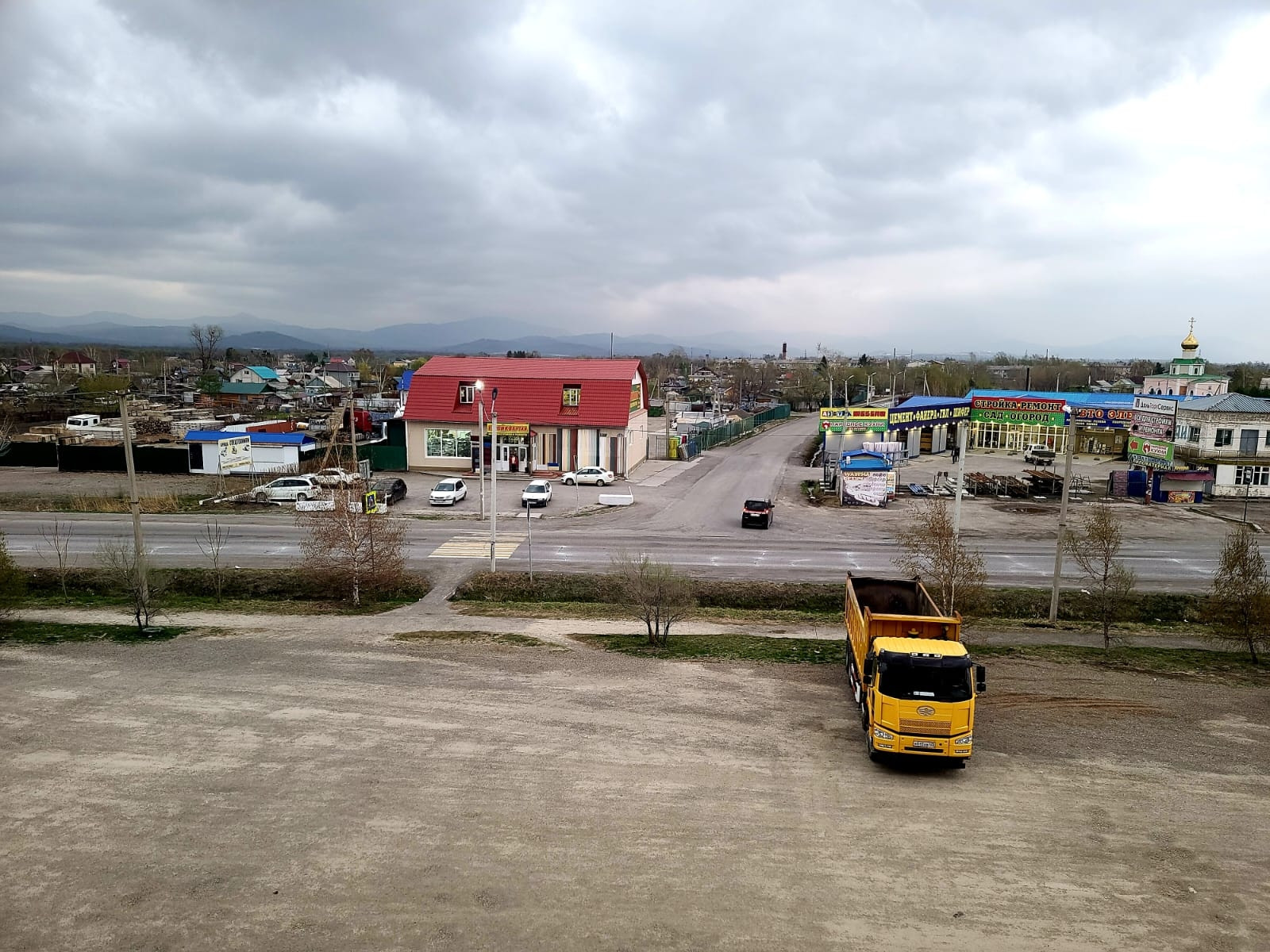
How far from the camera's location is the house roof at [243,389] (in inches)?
4341

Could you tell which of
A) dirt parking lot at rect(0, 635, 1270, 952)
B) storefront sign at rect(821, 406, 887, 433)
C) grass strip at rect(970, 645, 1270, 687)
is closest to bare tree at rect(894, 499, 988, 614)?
grass strip at rect(970, 645, 1270, 687)

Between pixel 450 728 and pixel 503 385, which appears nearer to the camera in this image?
pixel 450 728

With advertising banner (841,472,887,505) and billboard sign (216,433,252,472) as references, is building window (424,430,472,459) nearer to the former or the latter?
billboard sign (216,433,252,472)

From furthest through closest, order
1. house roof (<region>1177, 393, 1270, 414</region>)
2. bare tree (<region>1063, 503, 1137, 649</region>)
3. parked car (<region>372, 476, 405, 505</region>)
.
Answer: house roof (<region>1177, 393, 1270, 414</region>) → parked car (<region>372, 476, 405, 505</region>) → bare tree (<region>1063, 503, 1137, 649</region>)

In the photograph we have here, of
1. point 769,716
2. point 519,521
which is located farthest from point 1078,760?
point 519,521

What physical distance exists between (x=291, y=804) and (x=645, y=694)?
7677 millimetres

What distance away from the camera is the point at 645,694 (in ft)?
58.6

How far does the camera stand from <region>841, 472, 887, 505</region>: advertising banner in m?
43.1

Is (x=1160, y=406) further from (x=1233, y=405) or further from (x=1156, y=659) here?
(x=1156, y=659)

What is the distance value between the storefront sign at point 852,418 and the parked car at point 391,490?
2696 cm

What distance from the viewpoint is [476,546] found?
32688 millimetres

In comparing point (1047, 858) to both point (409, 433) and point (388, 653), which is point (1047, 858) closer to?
point (388, 653)

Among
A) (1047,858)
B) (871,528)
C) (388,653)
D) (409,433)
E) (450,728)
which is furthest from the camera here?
(409,433)

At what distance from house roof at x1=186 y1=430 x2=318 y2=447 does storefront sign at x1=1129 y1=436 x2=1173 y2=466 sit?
50295 mm
